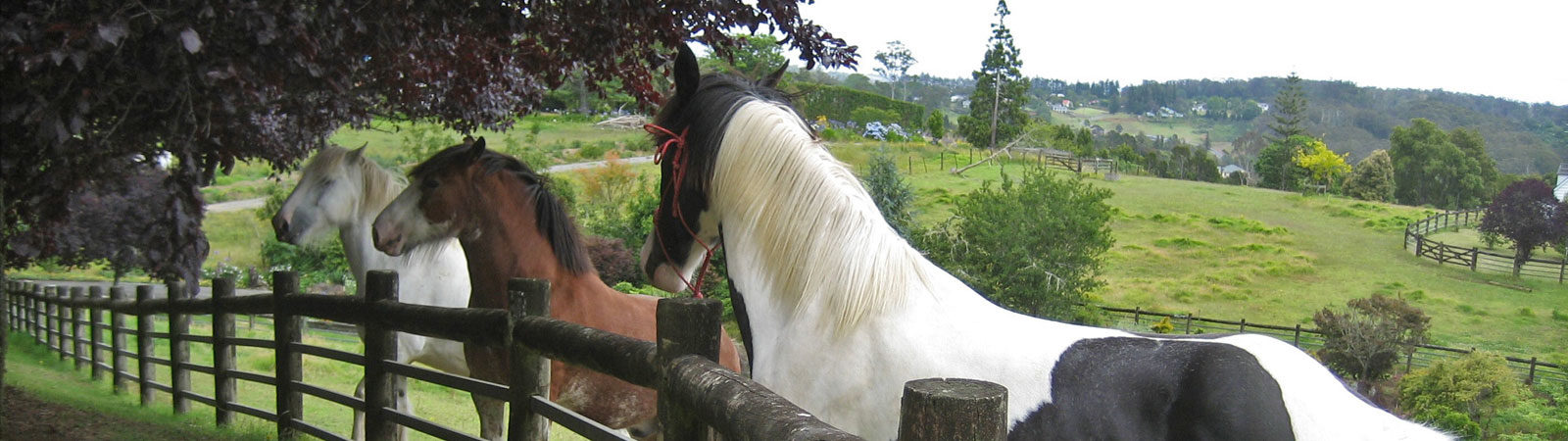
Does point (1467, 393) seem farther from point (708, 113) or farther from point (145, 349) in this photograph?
point (145, 349)

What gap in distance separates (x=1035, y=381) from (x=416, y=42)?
3.26m

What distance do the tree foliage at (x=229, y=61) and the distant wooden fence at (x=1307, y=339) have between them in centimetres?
1436

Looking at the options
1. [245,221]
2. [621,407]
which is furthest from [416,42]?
[245,221]

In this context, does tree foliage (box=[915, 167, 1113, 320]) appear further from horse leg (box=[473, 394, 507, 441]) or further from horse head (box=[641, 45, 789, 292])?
horse head (box=[641, 45, 789, 292])

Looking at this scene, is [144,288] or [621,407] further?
[144,288]

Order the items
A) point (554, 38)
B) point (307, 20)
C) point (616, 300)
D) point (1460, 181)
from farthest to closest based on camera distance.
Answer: point (1460, 181), point (554, 38), point (616, 300), point (307, 20)

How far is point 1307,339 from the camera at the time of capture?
2369 cm

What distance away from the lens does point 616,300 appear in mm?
4145

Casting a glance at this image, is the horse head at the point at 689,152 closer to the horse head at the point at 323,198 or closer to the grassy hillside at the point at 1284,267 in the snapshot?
the horse head at the point at 323,198

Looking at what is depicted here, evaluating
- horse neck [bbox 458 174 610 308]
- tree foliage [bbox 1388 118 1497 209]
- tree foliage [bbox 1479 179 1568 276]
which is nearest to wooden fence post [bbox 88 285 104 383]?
horse neck [bbox 458 174 610 308]

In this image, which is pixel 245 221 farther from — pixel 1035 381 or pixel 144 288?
pixel 1035 381

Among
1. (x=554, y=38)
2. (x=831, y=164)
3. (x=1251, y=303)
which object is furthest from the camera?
(x=1251, y=303)

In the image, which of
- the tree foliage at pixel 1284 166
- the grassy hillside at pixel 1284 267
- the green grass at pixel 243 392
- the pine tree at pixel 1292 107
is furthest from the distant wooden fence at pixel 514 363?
the pine tree at pixel 1292 107

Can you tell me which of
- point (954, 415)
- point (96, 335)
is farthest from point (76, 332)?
point (954, 415)
